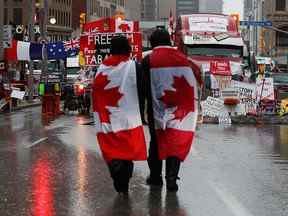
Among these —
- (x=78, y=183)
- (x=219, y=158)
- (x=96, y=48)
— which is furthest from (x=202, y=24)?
(x=78, y=183)

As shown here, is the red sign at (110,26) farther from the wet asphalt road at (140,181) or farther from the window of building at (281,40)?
the window of building at (281,40)

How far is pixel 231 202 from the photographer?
880 cm

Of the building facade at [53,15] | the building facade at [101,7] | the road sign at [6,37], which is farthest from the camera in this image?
the building facade at [101,7]

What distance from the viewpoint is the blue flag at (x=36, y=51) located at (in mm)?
34281

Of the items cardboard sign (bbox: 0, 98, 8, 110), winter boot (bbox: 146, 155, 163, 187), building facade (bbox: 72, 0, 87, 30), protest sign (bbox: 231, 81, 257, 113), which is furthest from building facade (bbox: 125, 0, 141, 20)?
winter boot (bbox: 146, 155, 163, 187)

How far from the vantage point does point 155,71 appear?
929 centimetres

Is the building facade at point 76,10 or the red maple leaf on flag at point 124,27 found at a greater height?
the building facade at point 76,10

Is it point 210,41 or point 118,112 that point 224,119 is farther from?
point 118,112

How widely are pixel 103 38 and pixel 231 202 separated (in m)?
17.8

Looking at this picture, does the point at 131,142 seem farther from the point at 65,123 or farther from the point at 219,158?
Answer: the point at 65,123

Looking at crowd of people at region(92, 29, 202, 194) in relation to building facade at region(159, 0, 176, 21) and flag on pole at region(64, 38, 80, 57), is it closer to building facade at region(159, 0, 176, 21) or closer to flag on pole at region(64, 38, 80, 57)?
flag on pole at region(64, 38, 80, 57)

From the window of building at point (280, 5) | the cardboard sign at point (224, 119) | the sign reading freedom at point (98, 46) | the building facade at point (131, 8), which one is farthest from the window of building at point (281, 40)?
the cardboard sign at point (224, 119)

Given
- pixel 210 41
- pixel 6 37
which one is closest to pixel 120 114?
pixel 210 41

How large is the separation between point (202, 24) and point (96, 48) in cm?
580
